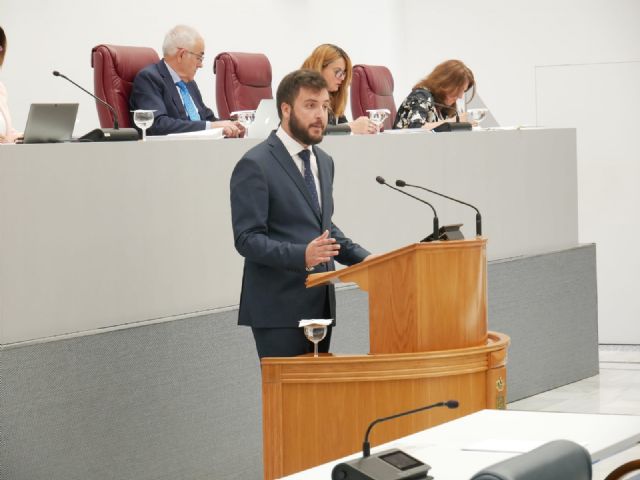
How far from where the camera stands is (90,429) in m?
3.97

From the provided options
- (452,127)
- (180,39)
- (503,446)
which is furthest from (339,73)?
(503,446)

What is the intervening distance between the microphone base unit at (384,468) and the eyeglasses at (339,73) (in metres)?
3.66

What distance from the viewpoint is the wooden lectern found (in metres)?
3.34

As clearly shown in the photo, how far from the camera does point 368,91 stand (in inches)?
282

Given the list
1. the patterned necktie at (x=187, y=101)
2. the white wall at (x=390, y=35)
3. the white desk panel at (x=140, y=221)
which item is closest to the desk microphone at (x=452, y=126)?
the white desk panel at (x=140, y=221)

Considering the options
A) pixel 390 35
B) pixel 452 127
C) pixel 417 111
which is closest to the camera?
pixel 452 127

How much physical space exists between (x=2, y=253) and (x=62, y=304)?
0.28m

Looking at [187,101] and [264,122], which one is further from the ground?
[187,101]

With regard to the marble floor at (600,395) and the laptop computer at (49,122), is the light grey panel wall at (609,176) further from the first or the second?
the laptop computer at (49,122)

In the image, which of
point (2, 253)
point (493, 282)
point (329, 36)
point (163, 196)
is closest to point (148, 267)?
point (163, 196)

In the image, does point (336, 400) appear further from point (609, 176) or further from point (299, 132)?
point (609, 176)

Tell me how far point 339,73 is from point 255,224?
91.2 inches

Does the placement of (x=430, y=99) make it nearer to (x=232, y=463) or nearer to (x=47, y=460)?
(x=232, y=463)

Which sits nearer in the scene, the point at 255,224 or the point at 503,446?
the point at 503,446
